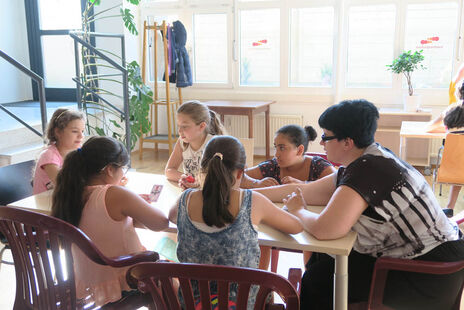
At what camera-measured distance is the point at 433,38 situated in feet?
17.4

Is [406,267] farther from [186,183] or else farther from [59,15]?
[59,15]

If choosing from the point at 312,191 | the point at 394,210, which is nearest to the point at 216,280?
the point at 394,210

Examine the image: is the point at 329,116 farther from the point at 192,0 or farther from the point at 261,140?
the point at 192,0

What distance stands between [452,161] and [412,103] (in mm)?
1789

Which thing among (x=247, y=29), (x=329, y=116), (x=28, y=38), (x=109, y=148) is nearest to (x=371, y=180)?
(x=329, y=116)

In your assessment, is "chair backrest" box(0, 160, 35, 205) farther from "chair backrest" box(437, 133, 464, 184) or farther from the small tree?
the small tree

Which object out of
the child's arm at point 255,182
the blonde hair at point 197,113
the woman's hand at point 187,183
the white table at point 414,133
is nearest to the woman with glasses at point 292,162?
the child's arm at point 255,182

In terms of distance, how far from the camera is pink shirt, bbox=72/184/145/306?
1.65 m

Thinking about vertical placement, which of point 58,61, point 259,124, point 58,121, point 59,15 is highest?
point 59,15

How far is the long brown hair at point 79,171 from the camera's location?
165 cm

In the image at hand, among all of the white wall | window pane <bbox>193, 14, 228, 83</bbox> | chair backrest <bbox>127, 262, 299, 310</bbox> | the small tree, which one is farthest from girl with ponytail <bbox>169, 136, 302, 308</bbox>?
the white wall

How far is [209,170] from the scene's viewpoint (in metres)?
1.49

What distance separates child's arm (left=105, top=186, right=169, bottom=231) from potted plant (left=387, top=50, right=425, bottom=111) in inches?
160

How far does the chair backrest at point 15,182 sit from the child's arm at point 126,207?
1028 mm
